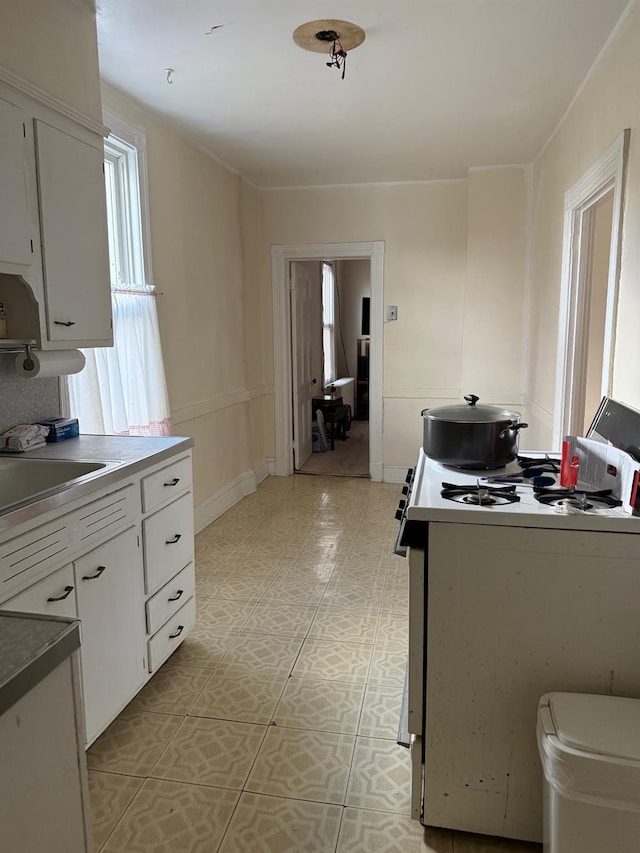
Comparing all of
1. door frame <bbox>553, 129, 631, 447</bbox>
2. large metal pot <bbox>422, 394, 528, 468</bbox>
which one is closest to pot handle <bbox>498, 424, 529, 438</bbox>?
large metal pot <bbox>422, 394, 528, 468</bbox>

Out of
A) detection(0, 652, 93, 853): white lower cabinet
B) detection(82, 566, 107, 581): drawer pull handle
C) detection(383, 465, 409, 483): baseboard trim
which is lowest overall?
detection(383, 465, 409, 483): baseboard trim

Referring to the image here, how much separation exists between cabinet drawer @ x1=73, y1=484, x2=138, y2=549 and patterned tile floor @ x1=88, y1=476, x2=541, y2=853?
0.75 meters

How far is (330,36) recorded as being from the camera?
2500 mm

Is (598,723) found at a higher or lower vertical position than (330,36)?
lower

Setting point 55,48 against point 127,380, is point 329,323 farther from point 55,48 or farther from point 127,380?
point 55,48

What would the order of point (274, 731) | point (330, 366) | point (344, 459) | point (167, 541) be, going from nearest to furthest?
point (274, 731)
point (167, 541)
point (344, 459)
point (330, 366)

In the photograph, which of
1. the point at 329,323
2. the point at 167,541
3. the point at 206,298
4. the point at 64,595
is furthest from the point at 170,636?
the point at 329,323

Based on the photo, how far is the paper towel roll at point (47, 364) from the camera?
216 centimetres

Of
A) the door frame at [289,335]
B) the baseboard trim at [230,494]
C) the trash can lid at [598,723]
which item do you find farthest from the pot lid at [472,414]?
the door frame at [289,335]

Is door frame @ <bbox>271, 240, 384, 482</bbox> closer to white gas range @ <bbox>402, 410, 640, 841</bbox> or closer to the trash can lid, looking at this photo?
white gas range @ <bbox>402, 410, 640, 841</bbox>

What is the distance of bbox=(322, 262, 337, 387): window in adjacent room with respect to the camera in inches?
326

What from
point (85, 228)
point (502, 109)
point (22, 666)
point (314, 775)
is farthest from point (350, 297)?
point (22, 666)

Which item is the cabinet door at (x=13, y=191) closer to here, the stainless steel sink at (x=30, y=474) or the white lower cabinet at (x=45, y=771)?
the stainless steel sink at (x=30, y=474)

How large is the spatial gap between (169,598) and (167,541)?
0.23 m
